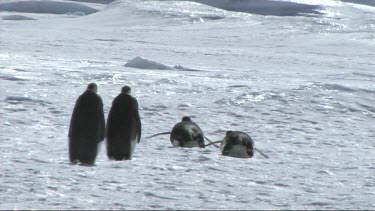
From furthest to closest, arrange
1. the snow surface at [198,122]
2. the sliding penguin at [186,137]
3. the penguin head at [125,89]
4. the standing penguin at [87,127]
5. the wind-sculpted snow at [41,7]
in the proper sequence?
the wind-sculpted snow at [41,7] < the sliding penguin at [186,137] < the penguin head at [125,89] < the standing penguin at [87,127] < the snow surface at [198,122]

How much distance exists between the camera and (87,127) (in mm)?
4246

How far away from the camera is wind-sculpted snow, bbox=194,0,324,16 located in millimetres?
28125

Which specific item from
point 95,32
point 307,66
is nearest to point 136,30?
point 95,32

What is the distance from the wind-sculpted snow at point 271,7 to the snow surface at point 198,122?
1203cm

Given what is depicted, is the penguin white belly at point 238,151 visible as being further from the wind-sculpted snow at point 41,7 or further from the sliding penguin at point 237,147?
the wind-sculpted snow at point 41,7

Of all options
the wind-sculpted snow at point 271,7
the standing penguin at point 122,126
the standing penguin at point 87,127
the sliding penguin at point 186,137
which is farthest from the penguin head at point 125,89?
the wind-sculpted snow at point 271,7

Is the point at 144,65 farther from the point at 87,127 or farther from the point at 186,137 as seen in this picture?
the point at 87,127

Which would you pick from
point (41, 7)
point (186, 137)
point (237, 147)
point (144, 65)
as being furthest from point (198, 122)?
point (41, 7)

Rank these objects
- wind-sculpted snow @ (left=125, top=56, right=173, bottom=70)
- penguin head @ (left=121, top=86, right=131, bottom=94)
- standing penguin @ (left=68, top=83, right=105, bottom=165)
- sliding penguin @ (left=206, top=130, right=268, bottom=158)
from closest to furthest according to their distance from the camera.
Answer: standing penguin @ (left=68, top=83, right=105, bottom=165), penguin head @ (left=121, top=86, right=131, bottom=94), sliding penguin @ (left=206, top=130, right=268, bottom=158), wind-sculpted snow @ (left=125, top=56, right=173, bottom=70)

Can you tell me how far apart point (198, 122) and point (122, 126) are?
1869 millimetres

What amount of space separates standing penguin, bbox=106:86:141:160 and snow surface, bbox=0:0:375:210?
0.31ft

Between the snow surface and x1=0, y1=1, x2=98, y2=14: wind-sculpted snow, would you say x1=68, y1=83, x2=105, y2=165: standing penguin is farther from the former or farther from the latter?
x1=0, y1=1, x2=98, y2=14: wind-sculpted snow

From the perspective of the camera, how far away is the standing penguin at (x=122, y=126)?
14.4 feet

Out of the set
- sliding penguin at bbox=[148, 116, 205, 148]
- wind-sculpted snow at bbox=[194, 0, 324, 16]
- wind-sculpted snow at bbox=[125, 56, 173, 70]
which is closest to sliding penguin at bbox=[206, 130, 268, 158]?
sliding penguin at bbox=[148, 116, 205, 148]
